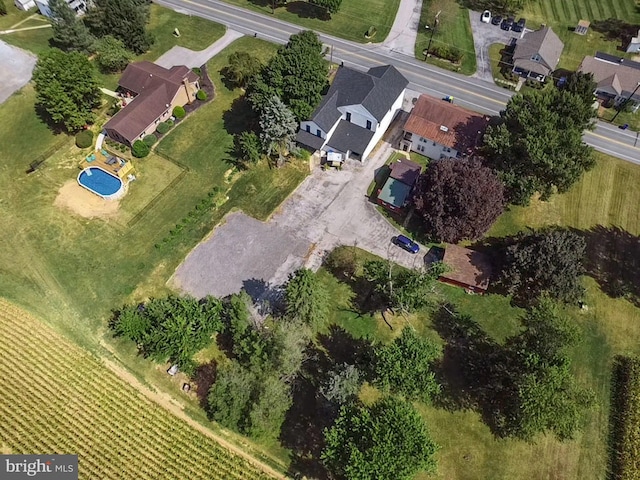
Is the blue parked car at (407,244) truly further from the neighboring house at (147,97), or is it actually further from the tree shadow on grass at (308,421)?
the neighboring house at (147,97)

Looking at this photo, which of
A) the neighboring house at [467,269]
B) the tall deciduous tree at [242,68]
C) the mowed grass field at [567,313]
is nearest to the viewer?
the mowed grass field at [567,313]

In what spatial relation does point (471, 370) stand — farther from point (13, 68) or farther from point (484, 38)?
point (13, 68)

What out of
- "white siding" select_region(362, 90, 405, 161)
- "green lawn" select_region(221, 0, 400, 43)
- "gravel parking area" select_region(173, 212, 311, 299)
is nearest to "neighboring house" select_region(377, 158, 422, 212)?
"white siding" select_region(362, 90, 405, 161)

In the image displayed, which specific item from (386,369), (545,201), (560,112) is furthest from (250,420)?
(560,112)

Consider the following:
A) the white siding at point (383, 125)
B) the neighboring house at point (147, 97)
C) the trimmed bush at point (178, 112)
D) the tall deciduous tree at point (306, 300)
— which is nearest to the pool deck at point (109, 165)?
the neighboring house at point (147, 97)

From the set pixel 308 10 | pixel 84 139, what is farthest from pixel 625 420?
pixel 308 10

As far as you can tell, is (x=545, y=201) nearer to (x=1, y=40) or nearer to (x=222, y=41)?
(x=222, y=41)
